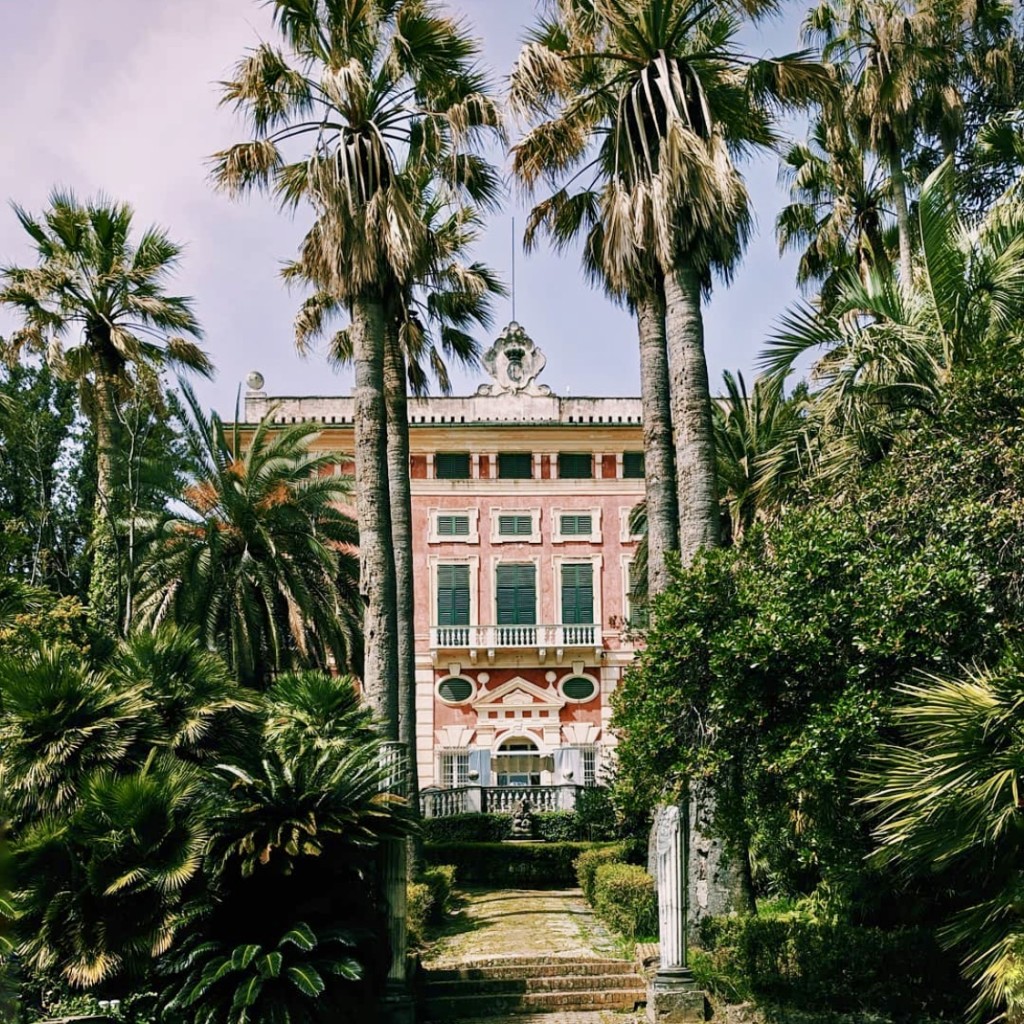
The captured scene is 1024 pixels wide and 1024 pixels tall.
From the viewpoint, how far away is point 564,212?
58.9 feet

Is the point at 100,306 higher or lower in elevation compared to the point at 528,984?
higher

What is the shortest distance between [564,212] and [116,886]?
1191 cm

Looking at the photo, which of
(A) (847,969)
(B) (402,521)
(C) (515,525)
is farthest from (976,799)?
(C) (515,525)

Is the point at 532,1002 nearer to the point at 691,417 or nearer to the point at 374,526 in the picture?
the point at 374,526

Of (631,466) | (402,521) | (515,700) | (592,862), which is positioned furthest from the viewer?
(631,466)

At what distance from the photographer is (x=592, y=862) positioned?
20.0 m

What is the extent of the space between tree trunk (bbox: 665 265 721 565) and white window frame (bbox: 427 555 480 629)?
21.7 meters

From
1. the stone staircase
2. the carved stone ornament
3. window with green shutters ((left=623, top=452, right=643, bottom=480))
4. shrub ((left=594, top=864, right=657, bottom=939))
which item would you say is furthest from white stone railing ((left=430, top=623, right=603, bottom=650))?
the stone staircase

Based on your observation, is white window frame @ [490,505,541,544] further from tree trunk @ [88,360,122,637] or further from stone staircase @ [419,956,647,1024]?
stone staircase @ [419,956,647,1024]

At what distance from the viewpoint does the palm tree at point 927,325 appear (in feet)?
41.0

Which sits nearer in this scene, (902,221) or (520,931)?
(520,931)

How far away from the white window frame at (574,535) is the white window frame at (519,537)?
47 cm

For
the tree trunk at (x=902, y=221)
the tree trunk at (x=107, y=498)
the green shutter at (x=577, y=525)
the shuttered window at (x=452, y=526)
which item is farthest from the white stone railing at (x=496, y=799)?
the tree trunk at (x=902, y=221)

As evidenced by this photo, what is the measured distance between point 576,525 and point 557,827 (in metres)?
12.7
